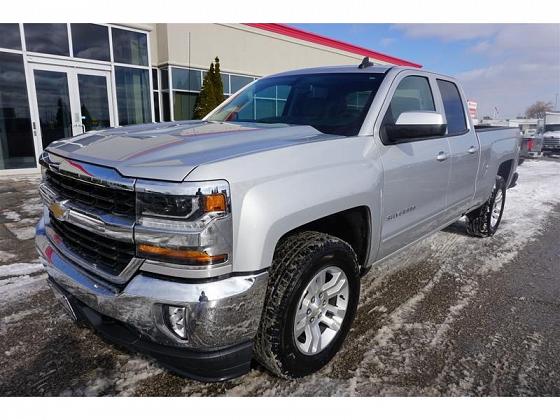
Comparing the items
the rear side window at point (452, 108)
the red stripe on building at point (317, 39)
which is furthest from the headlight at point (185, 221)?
the red stripe on building at point (317, 39)

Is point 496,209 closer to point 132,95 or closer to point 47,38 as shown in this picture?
point 132,95

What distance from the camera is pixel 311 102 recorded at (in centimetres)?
339

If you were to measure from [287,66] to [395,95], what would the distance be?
16.2m

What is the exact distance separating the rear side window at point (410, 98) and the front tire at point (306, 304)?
46.4 inches

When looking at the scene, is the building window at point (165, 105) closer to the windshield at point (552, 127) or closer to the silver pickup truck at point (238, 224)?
the silver pickup truck at point (238, 224)

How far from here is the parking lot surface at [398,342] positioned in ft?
7.88

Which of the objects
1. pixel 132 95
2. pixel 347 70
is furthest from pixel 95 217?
pixel 132 95

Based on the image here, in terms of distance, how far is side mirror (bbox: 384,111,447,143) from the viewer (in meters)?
2.81

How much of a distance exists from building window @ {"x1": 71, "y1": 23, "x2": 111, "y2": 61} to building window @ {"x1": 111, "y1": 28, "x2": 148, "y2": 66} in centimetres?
29

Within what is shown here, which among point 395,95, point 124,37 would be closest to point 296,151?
point 395,95

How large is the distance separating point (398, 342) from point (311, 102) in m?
2.01

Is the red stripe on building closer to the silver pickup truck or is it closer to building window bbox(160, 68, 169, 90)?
building window bbox(160, 68, 169, 90)

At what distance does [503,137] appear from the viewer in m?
5.35

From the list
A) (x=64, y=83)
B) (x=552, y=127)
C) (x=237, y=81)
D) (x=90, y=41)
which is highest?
(x=90, y=41)
